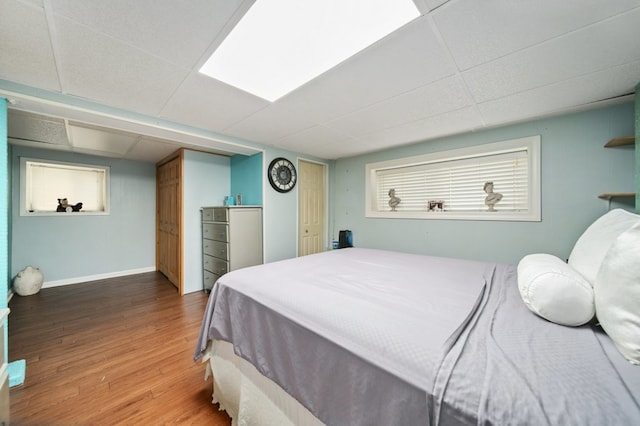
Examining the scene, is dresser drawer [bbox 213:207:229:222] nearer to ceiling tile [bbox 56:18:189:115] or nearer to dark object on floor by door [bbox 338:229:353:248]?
ceiling tile [bbox 56:18:189:115]

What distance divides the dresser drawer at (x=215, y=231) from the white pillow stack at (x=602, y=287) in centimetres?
310

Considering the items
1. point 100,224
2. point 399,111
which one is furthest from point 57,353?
point 399,111

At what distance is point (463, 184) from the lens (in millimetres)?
2918

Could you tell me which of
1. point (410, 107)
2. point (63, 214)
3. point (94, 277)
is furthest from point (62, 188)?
point (410, 107)

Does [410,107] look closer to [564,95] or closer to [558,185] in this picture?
[564,95]

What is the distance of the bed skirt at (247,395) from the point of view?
1.07 metres

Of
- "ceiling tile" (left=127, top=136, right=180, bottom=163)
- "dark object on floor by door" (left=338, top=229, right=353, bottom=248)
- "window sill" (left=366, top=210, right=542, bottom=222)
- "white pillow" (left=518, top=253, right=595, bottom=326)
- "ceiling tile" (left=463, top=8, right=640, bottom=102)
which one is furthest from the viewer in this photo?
"dark object on floor by door" (left=338, top=229, right=353, bottom=248)

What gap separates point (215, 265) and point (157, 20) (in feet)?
9.45

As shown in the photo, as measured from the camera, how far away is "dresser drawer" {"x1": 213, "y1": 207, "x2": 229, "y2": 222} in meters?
3.14

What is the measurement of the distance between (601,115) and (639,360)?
2571 mm

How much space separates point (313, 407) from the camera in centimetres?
92

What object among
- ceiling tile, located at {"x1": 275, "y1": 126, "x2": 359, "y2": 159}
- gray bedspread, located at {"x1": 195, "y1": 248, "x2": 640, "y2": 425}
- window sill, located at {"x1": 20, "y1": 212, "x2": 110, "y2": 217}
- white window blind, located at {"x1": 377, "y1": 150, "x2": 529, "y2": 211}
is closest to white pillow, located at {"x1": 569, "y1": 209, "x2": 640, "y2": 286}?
gray bedspread, located at {"x1": 195, "y1": 248, "x2": 640, "y2": 425}

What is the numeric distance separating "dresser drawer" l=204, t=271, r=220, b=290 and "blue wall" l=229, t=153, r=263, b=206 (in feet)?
3.98

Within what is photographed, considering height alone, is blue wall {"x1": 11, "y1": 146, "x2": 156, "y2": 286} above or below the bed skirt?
above
